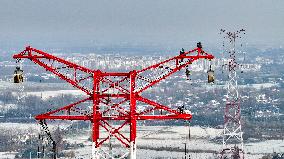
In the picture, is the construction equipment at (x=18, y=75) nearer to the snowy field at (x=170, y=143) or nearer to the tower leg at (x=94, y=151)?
the tower leg at (x=94, y=151)

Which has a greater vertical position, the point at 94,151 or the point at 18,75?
the point at 18,75

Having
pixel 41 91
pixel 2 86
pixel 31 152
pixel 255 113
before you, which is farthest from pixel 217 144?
pixel 2 86

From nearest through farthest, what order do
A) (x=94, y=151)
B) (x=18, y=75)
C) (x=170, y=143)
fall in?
1. (x=18, y=75)
2. (x=94, y=151)
3. (x=170, y=143)

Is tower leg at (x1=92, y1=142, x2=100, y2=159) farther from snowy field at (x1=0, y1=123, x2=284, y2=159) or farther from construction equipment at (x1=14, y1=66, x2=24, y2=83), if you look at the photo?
snowy field at (x1=0, y1=123, x2=284, y2=159)

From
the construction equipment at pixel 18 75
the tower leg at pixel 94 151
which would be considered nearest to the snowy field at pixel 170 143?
the tower leg at pixel 94 151

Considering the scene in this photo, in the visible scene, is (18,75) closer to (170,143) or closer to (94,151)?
(94,151)

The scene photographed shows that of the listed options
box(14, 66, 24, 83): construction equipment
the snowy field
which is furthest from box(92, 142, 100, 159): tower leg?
the snowy field

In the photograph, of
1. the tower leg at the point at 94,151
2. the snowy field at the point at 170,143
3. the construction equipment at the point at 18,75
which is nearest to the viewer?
the construction equipment at the point at 18,75

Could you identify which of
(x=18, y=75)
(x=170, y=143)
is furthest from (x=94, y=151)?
(x=170, y=143)

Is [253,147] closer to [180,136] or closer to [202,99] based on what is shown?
[180,136]
